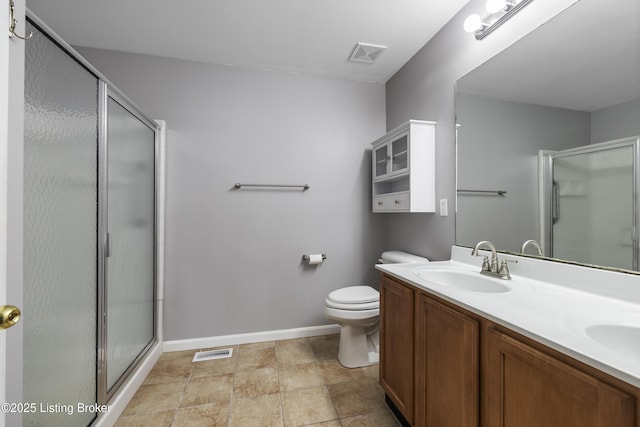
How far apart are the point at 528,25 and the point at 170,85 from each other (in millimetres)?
2357

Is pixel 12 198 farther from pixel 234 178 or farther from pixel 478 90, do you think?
pixel 478 90

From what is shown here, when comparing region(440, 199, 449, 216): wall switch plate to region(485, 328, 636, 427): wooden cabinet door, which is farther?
region(440, 199, 449, 216): wall switch plate

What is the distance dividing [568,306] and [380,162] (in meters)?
1.58

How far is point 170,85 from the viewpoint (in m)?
2.05

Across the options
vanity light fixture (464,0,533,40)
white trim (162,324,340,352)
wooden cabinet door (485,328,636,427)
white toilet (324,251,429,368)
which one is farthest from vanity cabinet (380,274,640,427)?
vanity light fixture (464,0,533,40)

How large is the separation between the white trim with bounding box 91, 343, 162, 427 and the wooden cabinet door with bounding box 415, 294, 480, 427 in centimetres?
149

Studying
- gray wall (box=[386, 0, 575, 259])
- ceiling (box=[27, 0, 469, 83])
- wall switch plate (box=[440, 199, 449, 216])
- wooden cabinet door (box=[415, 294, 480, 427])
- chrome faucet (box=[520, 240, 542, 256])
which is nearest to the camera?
wooden cabinet door (box=[415, 294, 480, 427])

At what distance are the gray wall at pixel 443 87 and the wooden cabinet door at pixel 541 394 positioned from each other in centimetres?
100

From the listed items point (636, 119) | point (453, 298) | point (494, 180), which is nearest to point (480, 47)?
point (494, 180)

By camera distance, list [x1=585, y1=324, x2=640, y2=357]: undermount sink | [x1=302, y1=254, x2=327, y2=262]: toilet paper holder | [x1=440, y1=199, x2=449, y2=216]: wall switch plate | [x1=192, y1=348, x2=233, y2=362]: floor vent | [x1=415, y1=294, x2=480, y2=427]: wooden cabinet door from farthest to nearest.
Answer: [x1=302, y1=254, x2=327, y2=262]: toilet paper holder < [x1=192, y1=348, x2=233, y2=362]: floor vent < [x1=440, y1=199, x2=449, y2=216]: wall switch plate < [x1=415, y1=294, x2=480, y2=427]: wooden cabinet door < [x1=585, y1=324, x2=640, y2=357]: undermount sink

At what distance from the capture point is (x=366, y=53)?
6.55 feet

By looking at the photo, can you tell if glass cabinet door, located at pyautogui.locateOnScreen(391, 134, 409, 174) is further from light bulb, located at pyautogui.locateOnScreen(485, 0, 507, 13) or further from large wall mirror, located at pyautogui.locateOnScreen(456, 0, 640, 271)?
light bulb, located at pyautogui.locateOnScreen(485, 0, 507, 13)

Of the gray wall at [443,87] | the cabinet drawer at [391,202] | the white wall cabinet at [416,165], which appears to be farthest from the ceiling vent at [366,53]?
the cabinet drawer at [391,202]

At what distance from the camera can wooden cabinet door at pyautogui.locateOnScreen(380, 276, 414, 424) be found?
3.87 ft
